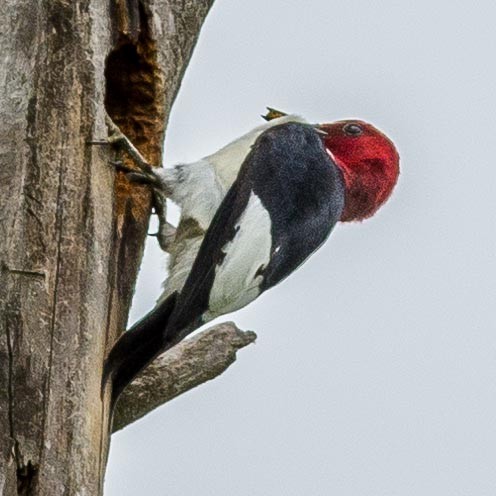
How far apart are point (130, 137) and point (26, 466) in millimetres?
1378

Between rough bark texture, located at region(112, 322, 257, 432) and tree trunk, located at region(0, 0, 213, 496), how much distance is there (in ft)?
0.70

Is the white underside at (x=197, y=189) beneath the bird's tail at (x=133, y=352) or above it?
above

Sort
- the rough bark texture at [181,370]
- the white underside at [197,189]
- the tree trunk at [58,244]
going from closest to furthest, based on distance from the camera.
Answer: the tree trunk at [58,244], the rough bark texture at [181,370], the white underside at [197,189]

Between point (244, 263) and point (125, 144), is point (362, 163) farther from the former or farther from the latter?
point (125, 144)

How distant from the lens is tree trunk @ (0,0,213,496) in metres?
2.78

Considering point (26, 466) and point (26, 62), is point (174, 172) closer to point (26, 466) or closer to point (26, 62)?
point (26, 62)

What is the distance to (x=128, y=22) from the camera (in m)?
3.51

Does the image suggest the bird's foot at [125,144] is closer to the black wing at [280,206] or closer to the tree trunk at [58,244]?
the tree trunk at [58,244]

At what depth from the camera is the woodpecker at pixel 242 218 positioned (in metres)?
3.22

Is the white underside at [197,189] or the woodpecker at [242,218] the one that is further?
the white underside at [197,189]

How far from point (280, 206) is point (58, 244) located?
78cm

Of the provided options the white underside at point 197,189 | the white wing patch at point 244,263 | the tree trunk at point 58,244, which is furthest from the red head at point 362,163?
the tree trunk at point 58,244

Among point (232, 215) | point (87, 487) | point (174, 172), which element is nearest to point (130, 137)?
point (174, 172)

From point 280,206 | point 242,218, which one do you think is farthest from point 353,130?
point 242,218
